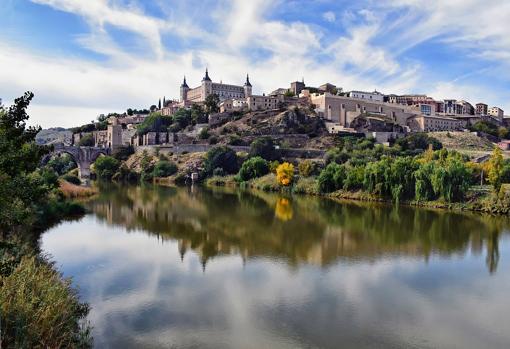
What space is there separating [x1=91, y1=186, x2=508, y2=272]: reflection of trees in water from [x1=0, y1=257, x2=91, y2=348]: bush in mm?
6804

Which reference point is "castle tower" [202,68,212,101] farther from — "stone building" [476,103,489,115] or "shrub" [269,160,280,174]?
"stone building" [476,103,489,115]

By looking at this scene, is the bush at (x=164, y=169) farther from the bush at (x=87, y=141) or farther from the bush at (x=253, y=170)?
the bush at (x=87, y=141)

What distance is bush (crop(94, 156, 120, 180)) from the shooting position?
5619 cm

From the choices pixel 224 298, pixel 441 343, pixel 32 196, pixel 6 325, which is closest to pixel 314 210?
pixel 224 298

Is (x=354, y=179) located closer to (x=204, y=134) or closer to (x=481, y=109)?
(x=204, y=134)

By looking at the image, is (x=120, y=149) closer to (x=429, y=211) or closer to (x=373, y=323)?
(x=429, y=211)

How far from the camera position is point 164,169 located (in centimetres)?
5366

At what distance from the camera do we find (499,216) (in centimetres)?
2734

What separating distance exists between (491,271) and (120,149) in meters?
57.0

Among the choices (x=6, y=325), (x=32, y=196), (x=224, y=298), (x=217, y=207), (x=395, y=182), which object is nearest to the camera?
(x=6, y=325)

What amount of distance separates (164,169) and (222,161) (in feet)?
24.1

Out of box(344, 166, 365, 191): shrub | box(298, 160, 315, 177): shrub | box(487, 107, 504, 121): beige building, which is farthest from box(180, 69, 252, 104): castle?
box(344, 166, 365, 191): shrub

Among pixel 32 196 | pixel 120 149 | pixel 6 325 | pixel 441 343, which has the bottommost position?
pixel 441 343

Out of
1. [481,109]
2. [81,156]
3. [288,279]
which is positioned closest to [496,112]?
[481,109]
